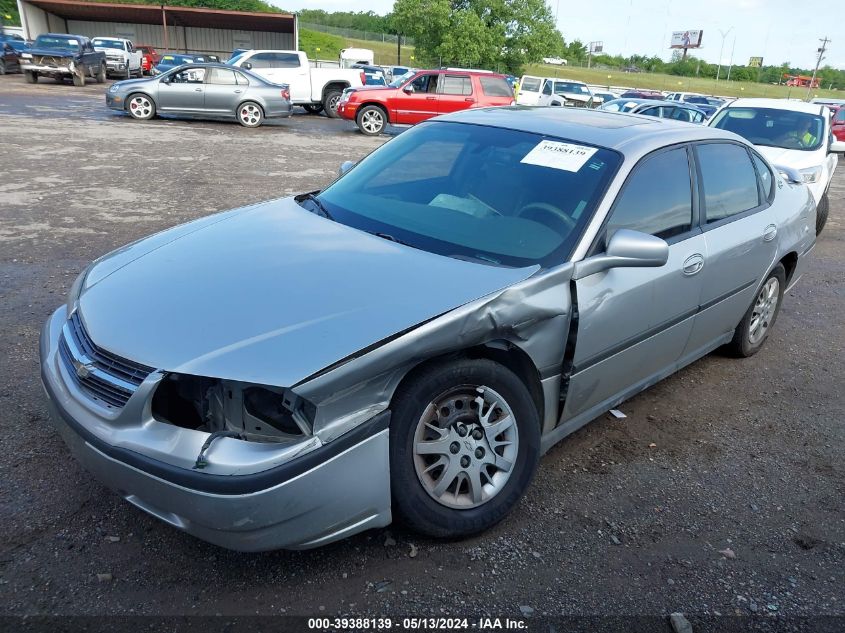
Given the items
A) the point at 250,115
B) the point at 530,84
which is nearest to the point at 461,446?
the point at 250,115

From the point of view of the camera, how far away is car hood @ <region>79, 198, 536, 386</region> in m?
2.19

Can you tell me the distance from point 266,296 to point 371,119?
15.8 meters

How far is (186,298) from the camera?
2514 mm

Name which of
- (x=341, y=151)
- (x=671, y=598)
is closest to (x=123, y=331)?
(x=671, y=598)

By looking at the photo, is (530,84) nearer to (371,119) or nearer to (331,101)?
(331,101)

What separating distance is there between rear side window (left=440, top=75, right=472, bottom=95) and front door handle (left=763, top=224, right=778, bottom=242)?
14304mm

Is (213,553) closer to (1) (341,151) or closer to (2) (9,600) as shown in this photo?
(2) (9,600)

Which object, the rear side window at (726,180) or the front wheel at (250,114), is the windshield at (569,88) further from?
→ the rear side window at (726,180)

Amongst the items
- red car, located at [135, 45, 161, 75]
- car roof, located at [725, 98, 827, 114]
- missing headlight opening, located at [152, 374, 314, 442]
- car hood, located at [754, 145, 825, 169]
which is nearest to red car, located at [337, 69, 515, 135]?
car roof, located at [725, 98, 827, 114]

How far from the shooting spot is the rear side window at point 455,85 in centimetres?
1752

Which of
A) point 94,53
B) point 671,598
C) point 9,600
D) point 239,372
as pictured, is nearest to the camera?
point 239,372

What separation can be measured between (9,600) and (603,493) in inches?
95.0

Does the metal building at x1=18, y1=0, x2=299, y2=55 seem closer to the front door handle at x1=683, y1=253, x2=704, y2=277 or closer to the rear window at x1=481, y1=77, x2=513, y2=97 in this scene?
the rear window at x1=481, y1=77, x2=513, y2=97

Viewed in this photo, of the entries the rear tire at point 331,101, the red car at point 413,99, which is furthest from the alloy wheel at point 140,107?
the rear tire at point 331,101
